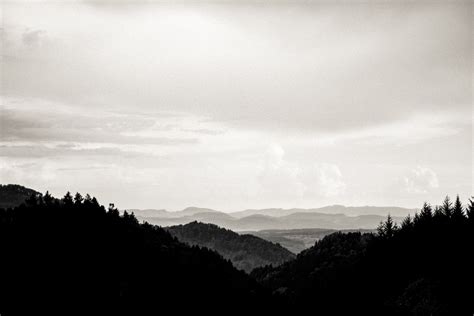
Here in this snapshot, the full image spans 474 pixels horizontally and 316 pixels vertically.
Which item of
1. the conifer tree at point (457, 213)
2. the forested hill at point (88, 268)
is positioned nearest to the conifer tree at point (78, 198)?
the forested hill at point (88, 268)

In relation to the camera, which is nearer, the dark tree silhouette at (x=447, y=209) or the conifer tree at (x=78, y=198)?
the dark tree silhouette at (x=447, y=209)

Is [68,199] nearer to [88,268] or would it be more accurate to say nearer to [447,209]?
[88,268]

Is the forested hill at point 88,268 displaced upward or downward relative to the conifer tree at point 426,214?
downward

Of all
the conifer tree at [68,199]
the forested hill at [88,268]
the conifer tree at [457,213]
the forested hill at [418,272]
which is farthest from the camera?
the conifer tree at [68,199]

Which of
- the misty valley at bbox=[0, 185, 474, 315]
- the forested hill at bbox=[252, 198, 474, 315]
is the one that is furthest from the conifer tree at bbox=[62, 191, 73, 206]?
the forested hill at bbox=[252, 198, 474, 315]

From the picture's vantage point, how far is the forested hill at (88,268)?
11450 cm

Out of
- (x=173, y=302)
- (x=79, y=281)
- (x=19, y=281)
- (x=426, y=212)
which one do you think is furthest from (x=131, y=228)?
(x=426, y=212)

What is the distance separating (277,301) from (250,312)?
2164 cm

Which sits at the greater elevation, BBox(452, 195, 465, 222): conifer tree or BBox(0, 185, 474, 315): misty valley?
BBox(452, 195, 465, 222): conifer tree

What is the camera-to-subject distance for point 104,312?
115812mm

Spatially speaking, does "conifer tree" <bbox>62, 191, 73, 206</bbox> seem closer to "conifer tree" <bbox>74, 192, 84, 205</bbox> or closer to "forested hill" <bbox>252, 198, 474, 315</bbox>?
"conifer tree" <bbox>74, 192, 84, 205</bbox>

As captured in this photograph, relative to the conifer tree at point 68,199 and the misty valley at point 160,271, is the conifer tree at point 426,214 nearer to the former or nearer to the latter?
the misty valley at point 160,271

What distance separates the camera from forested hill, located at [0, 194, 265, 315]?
11450cm

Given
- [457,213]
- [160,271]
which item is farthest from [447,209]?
[160,271]
